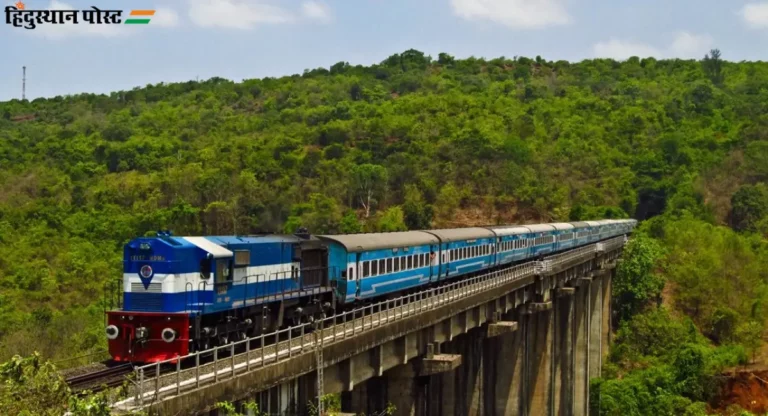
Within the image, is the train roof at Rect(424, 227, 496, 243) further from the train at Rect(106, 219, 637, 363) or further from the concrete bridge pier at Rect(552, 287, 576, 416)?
the concrete bridge pier at Rect(552, 287, 576, 416)

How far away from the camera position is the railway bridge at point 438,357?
55.7ft

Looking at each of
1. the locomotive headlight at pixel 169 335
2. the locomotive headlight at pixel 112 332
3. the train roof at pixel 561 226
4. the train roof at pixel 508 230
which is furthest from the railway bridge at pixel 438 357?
the train roof at pixel 561 226

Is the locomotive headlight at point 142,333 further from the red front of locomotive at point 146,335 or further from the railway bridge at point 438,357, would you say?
the railway bridge at point 438,357

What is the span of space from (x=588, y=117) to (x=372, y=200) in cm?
5861

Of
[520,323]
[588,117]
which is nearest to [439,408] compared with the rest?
[520,323]

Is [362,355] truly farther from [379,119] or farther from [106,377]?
[379,119]

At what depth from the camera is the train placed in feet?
67.9

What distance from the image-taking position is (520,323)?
51.0 meters

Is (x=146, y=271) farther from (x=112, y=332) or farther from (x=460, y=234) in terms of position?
(x=460, y=234)

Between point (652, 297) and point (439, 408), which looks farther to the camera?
point (652, 297)

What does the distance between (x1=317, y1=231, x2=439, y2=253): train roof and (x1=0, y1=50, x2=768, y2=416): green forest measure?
23.8m

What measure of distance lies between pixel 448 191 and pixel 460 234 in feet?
217

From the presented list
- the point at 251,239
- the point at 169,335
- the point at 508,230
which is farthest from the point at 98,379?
the point at 508,230

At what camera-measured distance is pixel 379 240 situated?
32.0 m
